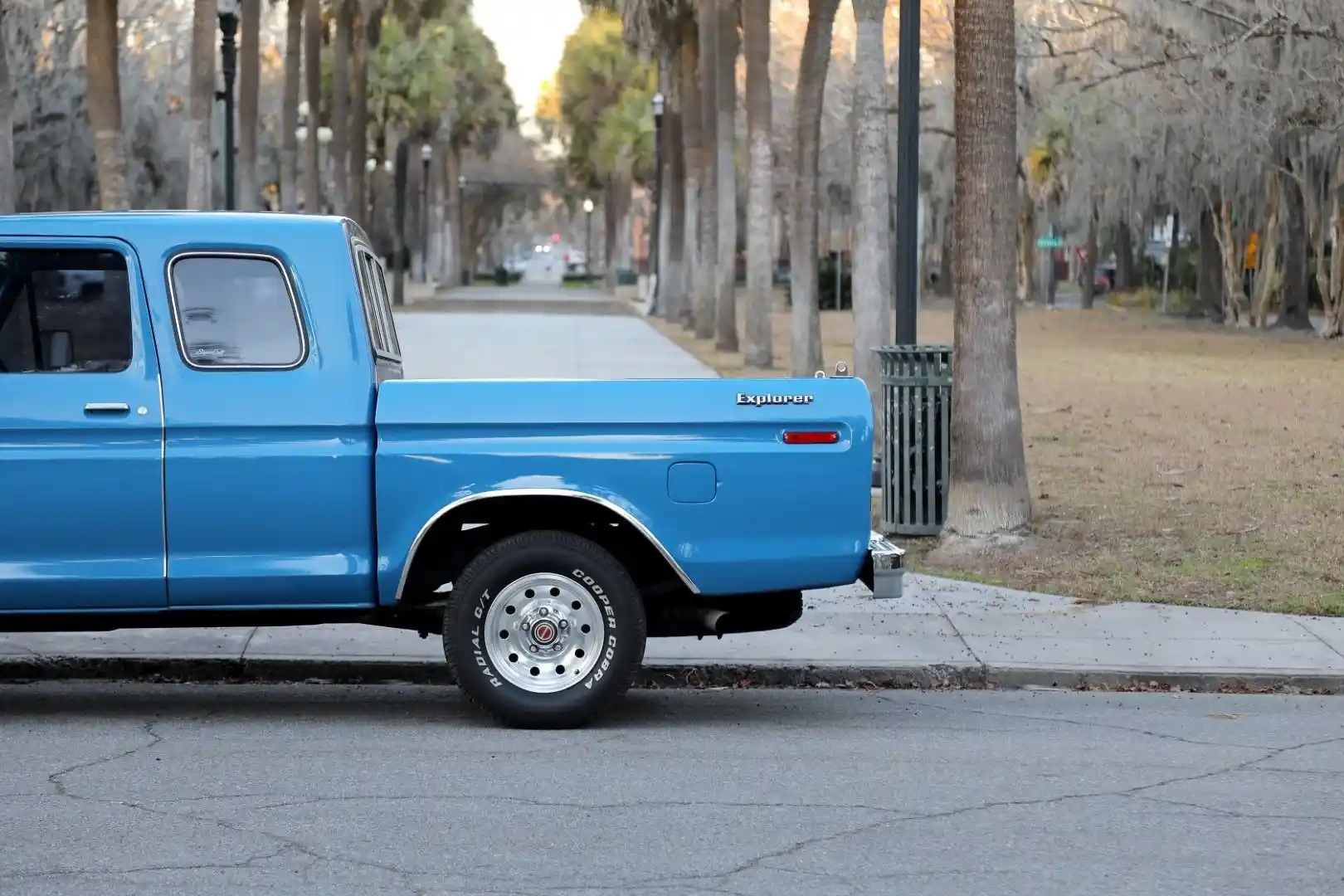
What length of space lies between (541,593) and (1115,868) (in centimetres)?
278

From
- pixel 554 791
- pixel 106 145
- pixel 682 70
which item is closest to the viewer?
pixel 554 791

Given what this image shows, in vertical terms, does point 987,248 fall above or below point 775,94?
below

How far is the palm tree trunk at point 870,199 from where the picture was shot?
18.5 meters

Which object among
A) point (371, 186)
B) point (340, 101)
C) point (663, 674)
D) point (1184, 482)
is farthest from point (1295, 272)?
point (371, 186)

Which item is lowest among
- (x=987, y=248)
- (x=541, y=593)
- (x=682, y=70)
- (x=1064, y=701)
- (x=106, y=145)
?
(x=1064, y=701)

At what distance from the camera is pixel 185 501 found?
25.7ft

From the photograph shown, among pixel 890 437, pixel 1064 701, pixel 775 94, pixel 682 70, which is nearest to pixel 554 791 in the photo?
pixel 1064 701

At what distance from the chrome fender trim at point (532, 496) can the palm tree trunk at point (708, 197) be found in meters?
32.0

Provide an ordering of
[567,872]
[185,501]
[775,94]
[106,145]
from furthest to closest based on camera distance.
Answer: [775,94] → [106,145] → [185,501] → [567,872]

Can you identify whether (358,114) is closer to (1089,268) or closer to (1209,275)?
(1209,275)

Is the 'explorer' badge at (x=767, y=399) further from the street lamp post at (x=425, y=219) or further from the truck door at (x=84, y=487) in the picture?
the street lamp post at (x=425, y=219)

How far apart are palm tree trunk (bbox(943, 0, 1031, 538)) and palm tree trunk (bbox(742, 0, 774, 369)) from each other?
19054 millimetres

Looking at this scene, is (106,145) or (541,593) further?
(106,145)

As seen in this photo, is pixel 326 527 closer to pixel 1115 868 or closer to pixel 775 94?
pixel 1115 868
